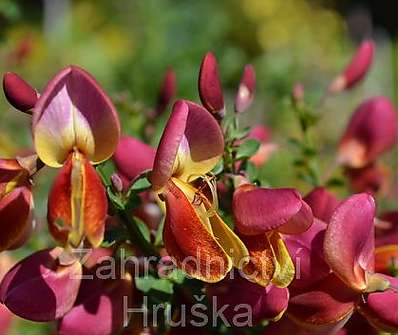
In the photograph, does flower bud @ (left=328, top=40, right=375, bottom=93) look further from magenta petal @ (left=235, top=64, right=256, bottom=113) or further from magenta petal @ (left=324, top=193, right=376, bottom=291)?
magenta petal @ (left=324, top=193, right=376, bottom=291)

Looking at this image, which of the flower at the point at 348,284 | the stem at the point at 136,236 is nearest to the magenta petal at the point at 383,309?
the flower at the point at 348,284

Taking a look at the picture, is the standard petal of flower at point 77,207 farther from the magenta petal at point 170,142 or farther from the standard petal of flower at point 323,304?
the standard petal of flower at point 323,304

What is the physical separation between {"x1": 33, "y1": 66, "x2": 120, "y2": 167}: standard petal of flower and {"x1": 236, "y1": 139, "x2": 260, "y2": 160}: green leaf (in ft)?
0.54

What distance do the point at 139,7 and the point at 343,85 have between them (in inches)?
113

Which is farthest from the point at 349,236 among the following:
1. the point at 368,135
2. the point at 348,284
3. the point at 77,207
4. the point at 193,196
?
the point at 368,135

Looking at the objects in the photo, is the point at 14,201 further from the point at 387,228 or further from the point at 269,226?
the point at 387,228

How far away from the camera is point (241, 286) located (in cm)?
87

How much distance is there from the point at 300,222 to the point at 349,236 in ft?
0.17

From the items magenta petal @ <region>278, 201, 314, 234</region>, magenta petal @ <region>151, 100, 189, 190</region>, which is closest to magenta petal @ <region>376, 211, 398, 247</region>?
magenta petal @ <region>278, 201, 314, 234</region>

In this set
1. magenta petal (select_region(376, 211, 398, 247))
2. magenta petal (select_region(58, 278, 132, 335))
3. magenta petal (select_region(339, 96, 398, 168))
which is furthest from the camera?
Answer: magenta petal (select_region(339, 96, 398, 168))

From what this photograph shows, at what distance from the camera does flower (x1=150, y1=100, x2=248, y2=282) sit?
791mm

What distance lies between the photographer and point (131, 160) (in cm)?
94

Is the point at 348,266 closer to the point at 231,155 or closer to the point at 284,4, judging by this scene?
the point at 231,155

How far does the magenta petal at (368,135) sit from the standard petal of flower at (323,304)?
51cm
